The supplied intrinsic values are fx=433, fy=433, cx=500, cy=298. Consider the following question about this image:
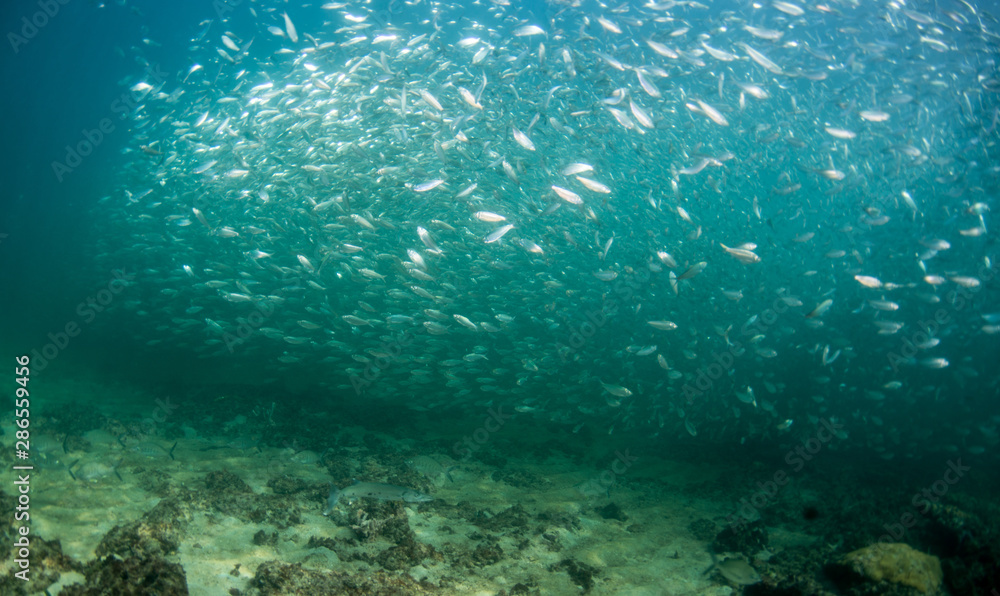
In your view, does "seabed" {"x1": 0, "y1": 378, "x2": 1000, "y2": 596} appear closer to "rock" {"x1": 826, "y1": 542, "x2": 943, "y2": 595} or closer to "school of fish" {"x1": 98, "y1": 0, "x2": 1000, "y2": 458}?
"rock" {"x1": 826, "y1": 542, "x2": 943, "y2": 595}

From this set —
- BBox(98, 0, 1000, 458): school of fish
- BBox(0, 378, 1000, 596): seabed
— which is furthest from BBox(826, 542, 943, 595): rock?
BBox(98, 0, 1000, 458): school of fish

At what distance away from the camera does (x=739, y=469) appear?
10.1 metres

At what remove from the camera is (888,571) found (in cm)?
415

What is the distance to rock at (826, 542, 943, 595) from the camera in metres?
4.07

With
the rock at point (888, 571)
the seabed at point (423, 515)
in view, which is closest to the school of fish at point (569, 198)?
the seabed at point (423, 515)

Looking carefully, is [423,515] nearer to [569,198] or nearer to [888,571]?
[569,198]

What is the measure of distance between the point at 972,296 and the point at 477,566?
15037 millimetres

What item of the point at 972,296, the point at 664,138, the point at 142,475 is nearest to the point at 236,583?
the point at 142,475

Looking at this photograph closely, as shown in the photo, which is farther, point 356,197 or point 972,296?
point 972,296

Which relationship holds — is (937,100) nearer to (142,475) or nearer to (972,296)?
(972,296)

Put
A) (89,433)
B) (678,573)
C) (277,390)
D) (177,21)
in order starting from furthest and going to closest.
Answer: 1. (177,21)
2. (277,390)
3. (89,433)
4. (678,573)

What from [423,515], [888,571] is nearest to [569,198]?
[423,515]

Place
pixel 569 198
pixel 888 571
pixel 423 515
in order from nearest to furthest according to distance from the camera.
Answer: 1. pixel 888 571
2. pixel 569 198
3. pixel 423 515

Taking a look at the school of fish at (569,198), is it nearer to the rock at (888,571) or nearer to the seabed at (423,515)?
the seabed at (423,515)
